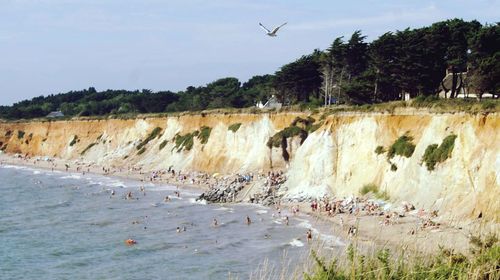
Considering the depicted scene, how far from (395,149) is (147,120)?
50.5m

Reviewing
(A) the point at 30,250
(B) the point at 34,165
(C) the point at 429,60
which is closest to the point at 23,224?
(A) the point at 30,250

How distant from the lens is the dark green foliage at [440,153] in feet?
114

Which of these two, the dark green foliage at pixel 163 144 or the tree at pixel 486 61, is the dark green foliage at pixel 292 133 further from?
the dark green foliage at pixel 163 144

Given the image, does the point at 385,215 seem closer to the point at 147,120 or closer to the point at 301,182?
the point at 301,182

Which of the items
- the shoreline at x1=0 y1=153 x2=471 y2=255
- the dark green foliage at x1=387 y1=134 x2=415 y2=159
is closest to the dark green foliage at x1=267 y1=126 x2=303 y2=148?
the shoreline at x1=0 y1=153 x2=471 y2=255

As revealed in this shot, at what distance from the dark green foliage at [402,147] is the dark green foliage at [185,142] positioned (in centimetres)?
3337

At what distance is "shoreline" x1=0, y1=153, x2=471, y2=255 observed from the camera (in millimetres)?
→ 9312

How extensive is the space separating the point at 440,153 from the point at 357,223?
96.7ft

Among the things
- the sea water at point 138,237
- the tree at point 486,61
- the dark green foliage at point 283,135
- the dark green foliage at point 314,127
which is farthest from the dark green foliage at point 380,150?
the dark green foliage at point 283,135

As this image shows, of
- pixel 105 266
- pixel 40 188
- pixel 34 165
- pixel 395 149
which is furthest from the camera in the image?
pixel 34 165

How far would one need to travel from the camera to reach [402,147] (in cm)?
4000

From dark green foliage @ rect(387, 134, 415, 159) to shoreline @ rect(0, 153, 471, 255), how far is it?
5.87m

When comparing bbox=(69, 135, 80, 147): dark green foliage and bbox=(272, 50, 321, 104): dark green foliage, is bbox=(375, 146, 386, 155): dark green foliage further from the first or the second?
bbox=(69, 135, 80, 147): dark green foliage

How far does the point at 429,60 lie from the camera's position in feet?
167
